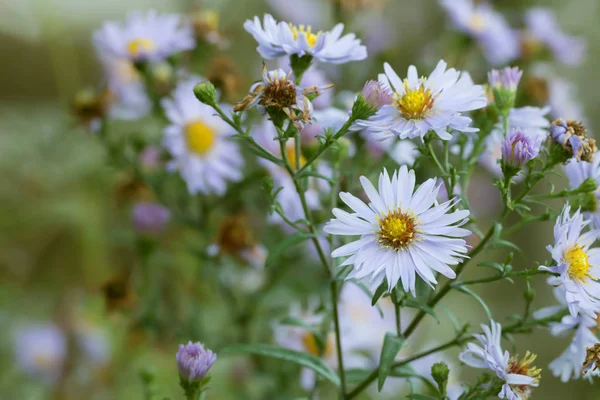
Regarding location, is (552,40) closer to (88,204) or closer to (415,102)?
(415,102)

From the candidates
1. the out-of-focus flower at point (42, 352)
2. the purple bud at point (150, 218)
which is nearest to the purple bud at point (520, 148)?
the purple bud at point (150, 218)

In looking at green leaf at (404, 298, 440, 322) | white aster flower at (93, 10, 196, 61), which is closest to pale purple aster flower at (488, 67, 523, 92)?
green leaf at (404, 298, 440, 322)

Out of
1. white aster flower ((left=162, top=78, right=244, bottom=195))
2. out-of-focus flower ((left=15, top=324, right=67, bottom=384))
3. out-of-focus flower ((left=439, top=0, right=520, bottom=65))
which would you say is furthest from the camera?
out-of-focus flower ((left=15, top=324, right=67, bottom=384))

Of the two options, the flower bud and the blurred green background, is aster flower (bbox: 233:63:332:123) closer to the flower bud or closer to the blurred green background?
the flower bud

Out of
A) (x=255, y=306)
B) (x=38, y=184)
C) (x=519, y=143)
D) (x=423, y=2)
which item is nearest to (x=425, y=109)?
(x=519, y=143)

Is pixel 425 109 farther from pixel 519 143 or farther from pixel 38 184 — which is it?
pixel 38 184

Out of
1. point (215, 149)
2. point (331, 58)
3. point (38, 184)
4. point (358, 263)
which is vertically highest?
point (38, 184)

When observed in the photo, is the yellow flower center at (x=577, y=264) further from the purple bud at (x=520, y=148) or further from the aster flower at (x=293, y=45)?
the aster flower at (x=293, y=45)
